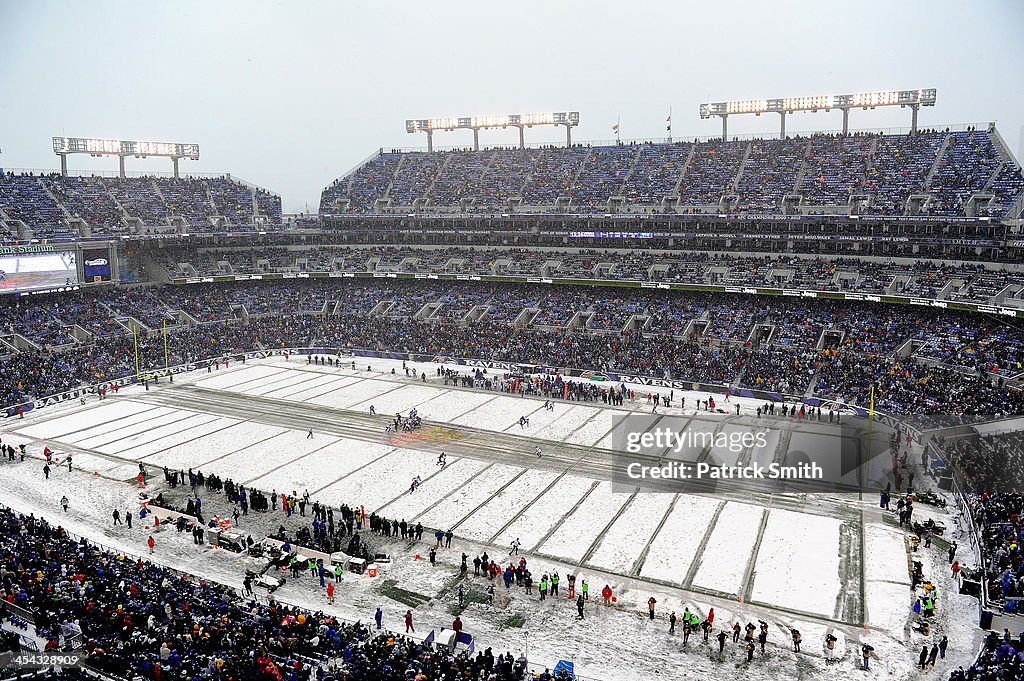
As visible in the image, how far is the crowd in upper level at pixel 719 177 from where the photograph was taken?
172 feet

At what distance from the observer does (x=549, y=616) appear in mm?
20781

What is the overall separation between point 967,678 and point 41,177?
247 feet

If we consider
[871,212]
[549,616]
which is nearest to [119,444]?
[549,616]

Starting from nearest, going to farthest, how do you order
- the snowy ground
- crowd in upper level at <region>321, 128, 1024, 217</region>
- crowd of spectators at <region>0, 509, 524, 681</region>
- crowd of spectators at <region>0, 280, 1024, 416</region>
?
crowd of spectators at <region>0, 509, 524, 681</region> < the snowy ground < crowd of spectators at <region>0, 280, 1024, 416</region> < crowd in upper level at <region>321, 128, 1024, 217</region>

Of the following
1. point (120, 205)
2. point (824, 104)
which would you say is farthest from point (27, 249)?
point (824, 104)

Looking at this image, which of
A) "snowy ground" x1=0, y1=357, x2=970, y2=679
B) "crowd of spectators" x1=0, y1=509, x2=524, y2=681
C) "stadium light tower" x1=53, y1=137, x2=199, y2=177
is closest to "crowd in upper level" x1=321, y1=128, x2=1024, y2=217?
"stadium light tower" x1=53, y1=137, x2=199, y2=177

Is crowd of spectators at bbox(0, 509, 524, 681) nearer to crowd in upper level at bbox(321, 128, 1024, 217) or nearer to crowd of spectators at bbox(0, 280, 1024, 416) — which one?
crowd of spectators at bbox(0, 280, 1024, 416)

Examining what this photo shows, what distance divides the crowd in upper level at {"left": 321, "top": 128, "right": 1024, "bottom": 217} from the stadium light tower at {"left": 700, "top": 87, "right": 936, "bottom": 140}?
12.6 feet

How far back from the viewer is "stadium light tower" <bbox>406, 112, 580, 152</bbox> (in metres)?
77.2

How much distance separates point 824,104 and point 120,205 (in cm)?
6489

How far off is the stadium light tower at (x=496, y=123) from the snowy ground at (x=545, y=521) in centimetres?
4243

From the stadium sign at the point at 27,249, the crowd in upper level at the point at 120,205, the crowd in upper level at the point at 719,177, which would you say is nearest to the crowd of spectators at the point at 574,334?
the stadium sign at the point at 27,249

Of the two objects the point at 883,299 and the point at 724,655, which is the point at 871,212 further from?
the point at 724,655

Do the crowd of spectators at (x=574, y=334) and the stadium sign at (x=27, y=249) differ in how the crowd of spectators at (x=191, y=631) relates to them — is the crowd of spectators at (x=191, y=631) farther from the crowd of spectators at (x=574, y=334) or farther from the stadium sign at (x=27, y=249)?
the stadium sign at (x=27, y=249)
